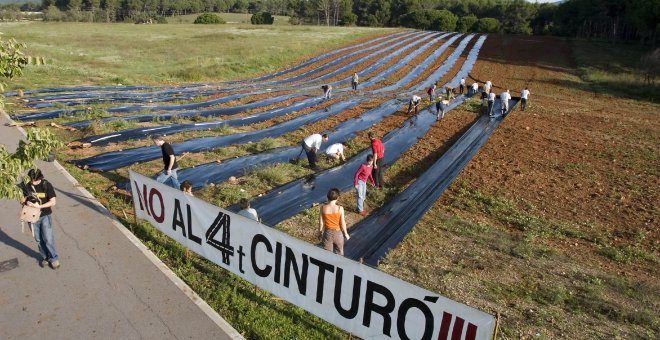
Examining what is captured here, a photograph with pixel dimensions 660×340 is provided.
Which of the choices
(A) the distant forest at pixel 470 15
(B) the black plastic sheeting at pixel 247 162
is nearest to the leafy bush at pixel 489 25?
(A) the distant forest at pixel 470 15

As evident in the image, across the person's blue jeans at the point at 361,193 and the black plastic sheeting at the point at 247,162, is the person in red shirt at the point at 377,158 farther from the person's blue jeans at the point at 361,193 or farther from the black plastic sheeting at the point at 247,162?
the black plastic sheeting at the point at 247,162

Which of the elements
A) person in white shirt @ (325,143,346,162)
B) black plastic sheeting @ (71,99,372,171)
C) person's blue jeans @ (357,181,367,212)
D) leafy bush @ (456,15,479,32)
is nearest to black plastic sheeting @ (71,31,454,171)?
black plastic sheeting @ (71,99,372,171)

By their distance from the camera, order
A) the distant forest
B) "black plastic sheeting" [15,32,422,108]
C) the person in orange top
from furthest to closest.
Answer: the distant forest → "black plastic sheeting" [15,32,422,108] → the person in orange top

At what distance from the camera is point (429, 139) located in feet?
62.8

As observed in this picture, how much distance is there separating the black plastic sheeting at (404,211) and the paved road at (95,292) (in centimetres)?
334

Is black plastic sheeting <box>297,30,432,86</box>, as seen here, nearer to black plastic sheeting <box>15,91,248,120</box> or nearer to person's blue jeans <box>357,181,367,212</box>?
black plastic sheeting <box>15,91,248,120</box>

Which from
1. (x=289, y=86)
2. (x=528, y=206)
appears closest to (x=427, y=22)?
(x=289, y=86)

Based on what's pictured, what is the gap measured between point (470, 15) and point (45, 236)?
3986 inches

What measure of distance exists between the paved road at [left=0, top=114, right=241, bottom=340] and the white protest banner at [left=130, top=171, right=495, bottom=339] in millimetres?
809

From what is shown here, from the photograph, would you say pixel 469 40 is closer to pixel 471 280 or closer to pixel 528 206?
pixel 528 206

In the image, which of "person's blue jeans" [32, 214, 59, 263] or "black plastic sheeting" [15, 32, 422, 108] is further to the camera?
"black plastic sheeting" [15, 32, 422, 108]

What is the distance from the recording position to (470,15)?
9688 cm

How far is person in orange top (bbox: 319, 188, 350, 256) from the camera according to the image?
314 inches

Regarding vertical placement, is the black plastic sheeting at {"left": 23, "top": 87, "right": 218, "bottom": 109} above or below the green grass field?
below
